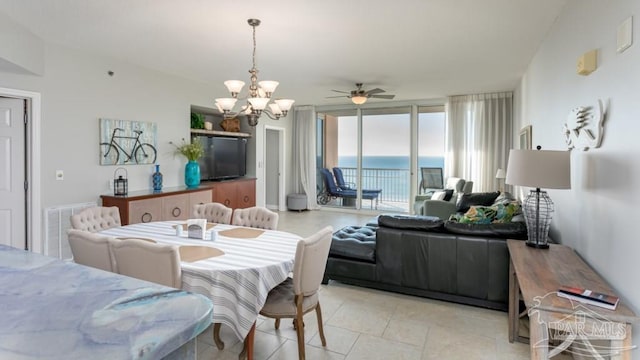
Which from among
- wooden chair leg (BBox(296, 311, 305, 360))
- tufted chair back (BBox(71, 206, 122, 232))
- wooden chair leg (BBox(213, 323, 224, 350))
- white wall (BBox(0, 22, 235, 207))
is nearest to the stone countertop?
wooden chair leg (BBox(296, 311, 305, 360))

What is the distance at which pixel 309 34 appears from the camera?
3.57 metres

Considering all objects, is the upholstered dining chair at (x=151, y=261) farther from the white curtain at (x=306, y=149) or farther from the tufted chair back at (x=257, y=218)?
the white curtain at (x=306, y=149)

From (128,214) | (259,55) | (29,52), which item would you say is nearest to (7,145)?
(29,52)

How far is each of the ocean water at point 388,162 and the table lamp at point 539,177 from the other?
501 cm

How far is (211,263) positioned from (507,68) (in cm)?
481

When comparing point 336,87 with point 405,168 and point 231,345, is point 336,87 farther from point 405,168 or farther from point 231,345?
point 231,345

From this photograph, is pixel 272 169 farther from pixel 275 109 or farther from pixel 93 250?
pixel 93 250

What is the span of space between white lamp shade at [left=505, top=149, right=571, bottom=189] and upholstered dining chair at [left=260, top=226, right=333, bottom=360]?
4.61ft

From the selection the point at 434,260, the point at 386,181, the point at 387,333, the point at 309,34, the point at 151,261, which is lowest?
the point at 387,333

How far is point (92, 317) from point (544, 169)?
2.61 m

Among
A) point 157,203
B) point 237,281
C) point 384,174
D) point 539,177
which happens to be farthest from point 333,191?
point 237,281

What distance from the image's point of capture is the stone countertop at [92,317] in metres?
0.73

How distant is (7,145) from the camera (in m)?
3.64

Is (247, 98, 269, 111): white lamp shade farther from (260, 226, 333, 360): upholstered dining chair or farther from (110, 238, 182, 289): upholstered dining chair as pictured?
(110, 238, 182, 289): upholstered dining chair
